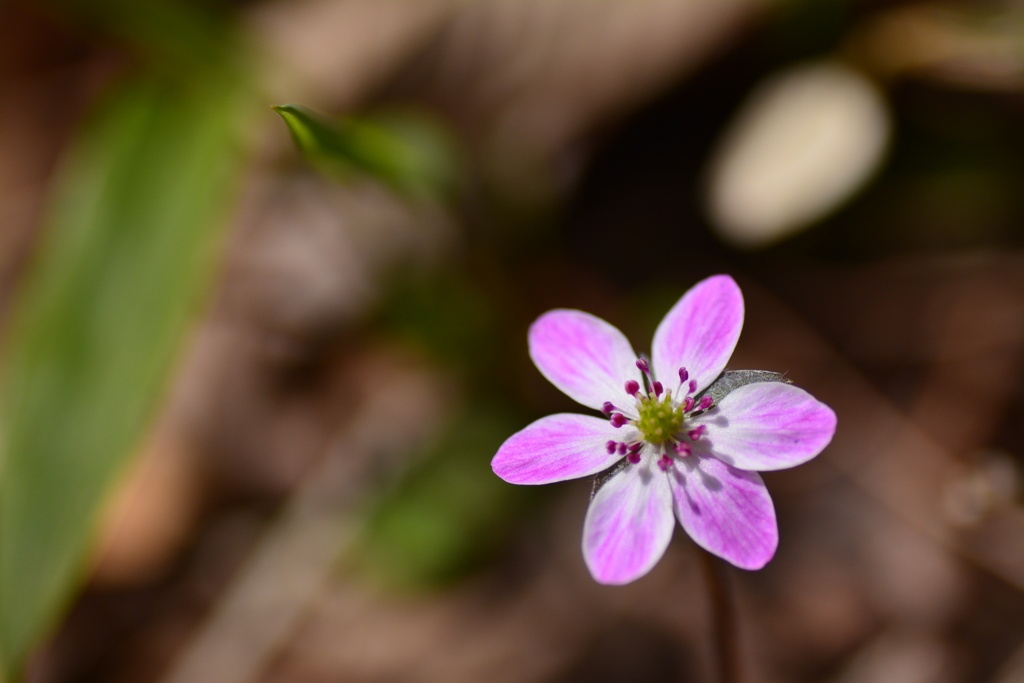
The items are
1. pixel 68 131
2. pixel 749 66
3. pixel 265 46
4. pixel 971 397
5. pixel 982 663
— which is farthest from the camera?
pixel 68 131

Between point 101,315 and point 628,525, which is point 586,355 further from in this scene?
point 101,315

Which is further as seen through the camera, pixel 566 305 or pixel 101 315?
pixel 566 305

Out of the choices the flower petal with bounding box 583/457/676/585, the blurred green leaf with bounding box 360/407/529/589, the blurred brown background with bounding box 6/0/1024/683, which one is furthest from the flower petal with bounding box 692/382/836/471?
the blurred green leaf with bounding box 360/407/529/589

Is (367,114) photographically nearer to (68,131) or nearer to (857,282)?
(68,131)

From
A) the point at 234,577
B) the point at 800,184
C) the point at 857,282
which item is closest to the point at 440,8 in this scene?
the point at 800,184

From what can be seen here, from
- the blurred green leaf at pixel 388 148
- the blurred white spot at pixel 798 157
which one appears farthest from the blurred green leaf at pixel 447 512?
the blurred white spot at pixel 798 157

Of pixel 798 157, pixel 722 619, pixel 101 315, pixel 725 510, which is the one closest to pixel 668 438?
pixel 725 510
